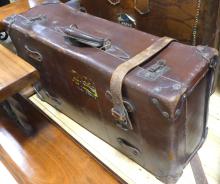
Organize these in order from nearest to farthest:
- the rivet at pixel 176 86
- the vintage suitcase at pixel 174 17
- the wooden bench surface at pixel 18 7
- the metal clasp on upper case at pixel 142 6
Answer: the rivet at pixel 176 86 < the vintage suitcase at pixel 174 17 < the metal clasp on upper case at pixel 142 6 < the wooden bench surface at pixel 18 7

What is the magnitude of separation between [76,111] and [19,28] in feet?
1.47

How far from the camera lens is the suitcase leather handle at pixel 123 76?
0.85 m

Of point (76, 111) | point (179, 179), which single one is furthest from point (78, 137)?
point (179, 179)

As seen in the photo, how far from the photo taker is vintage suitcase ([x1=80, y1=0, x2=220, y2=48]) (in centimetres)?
117

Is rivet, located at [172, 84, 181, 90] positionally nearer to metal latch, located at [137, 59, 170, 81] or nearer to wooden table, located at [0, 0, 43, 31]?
metal latch, located at [137, 59, 170, 81]

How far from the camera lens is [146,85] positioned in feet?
2.65

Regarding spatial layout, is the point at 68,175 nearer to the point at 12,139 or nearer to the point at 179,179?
the point at 12,139

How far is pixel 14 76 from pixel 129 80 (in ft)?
1.36

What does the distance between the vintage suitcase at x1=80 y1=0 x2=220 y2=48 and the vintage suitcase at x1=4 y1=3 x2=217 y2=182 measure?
317 millimetres

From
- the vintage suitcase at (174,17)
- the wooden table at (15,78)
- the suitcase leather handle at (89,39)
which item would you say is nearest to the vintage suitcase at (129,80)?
the suitcase leather handle at (89,39)

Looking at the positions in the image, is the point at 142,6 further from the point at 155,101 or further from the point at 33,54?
the point at 155,101

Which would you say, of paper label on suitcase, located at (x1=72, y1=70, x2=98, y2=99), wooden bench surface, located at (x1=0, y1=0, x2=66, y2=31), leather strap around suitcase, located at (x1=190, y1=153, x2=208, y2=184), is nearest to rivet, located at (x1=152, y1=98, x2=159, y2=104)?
paper label on suitcase, located at (x1=72, y1=70, x2=98, y2=99)

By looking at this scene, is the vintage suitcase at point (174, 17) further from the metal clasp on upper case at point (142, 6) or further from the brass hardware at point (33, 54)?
the brass hardware at point (33, 54)

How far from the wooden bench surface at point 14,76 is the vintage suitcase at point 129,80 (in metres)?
0.14
